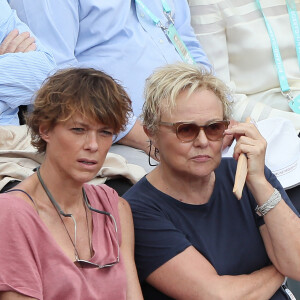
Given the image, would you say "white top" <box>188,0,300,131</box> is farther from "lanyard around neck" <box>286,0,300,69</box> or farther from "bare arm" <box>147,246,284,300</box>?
"bare arm" <box>147,246,284,300</box>

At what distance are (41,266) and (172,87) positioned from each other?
854 millimetres

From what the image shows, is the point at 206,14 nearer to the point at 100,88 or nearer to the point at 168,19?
the point at 168,19

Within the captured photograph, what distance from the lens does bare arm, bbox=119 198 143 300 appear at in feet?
8.58

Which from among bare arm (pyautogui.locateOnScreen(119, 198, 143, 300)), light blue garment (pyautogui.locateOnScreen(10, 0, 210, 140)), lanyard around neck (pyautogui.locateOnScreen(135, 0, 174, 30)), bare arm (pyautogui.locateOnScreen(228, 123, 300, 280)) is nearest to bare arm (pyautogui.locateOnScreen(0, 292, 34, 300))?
bare arm (pyautogui.locateOnScreen(119, 198, 143, 300))

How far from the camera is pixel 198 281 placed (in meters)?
2.66

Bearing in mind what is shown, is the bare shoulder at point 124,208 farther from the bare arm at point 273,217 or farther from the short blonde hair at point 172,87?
the bare arm at point 273,217

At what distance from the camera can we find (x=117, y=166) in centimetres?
345

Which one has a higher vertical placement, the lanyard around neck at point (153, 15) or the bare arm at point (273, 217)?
the lanyard around neck at point (153, 15)

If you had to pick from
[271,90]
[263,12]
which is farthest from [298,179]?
[263,12]

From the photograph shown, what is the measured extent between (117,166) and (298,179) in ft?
2.81

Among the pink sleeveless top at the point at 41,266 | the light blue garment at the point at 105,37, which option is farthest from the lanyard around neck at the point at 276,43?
the pink sleeveless top at the point at 41,266

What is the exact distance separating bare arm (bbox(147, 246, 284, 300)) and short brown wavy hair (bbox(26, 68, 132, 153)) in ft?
1.72

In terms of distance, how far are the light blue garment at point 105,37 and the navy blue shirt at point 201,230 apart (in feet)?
3.31

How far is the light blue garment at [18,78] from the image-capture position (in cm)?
363
